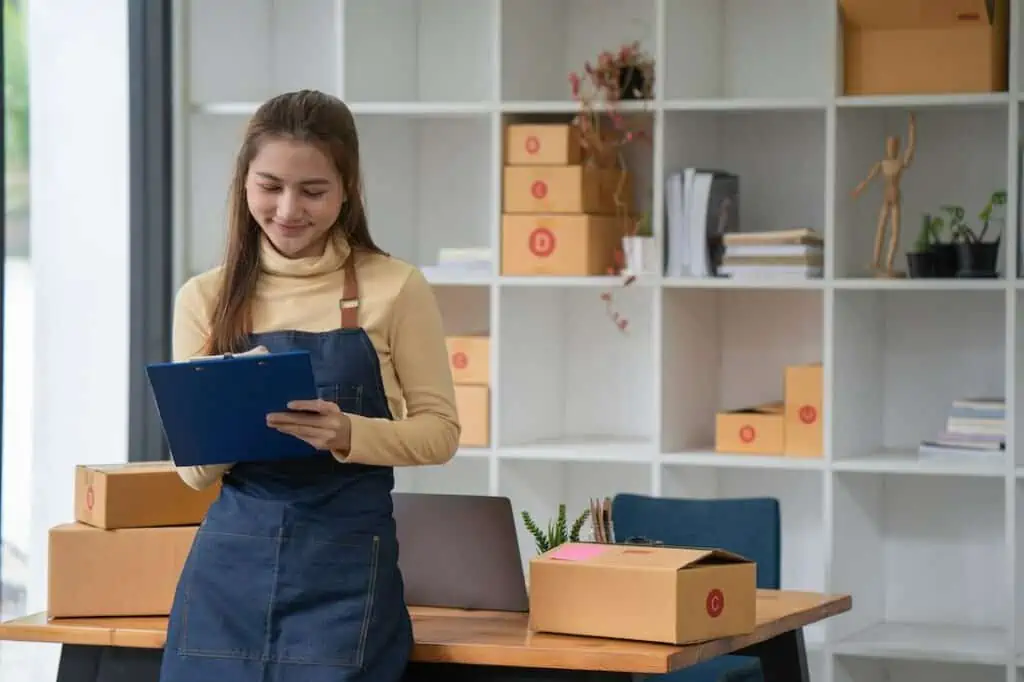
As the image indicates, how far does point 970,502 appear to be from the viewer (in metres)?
4.48

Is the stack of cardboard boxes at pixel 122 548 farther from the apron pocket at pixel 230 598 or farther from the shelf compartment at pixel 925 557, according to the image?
the shelf compartment at pixel 925 557

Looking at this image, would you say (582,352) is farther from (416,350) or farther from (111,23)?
(416,350)

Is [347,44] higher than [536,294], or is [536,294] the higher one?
[347,44]

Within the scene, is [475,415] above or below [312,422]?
below

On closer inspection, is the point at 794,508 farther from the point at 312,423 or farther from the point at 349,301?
the point at 312,423

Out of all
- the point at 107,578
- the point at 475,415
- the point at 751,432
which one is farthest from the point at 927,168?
the point at 107,578

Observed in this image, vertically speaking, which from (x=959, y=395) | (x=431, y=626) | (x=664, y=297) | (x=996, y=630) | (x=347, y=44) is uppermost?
(x=347, y=44)

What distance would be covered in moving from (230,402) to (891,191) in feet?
7.97

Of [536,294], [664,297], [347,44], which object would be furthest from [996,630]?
[347,44]

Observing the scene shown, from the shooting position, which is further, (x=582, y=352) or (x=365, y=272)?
(x=582, y=352)

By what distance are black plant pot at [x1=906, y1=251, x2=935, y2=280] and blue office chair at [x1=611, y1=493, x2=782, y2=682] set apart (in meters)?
0.85

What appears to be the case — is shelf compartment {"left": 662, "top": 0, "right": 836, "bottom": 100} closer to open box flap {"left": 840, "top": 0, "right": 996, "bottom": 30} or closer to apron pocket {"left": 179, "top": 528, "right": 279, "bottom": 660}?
open box flap {"left": 840, "top": 0, "right": 996, "bottom": 30}

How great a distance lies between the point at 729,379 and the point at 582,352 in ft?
1.49

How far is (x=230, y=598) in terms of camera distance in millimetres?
2486
